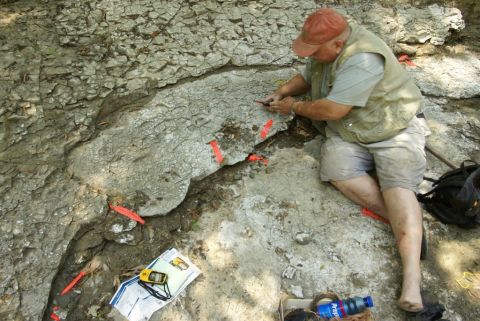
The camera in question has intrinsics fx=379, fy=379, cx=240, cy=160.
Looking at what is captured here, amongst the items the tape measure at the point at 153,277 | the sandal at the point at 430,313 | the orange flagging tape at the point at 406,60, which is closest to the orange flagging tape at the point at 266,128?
the tape measure at the point at 153,277

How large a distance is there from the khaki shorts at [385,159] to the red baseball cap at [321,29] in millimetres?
662

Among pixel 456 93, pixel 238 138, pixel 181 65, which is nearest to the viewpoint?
pixel 238 138

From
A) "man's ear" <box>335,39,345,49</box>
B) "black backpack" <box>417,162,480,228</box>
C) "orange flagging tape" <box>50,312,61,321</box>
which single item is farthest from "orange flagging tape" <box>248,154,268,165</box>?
"orange flagging tape" <box>50,312,61,321</box>

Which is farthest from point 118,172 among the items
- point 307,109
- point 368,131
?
point 368,131

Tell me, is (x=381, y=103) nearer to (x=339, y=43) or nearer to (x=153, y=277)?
(x=339, y=43)

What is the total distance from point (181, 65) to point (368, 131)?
60.2 inches

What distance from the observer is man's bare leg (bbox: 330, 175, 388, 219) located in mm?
2395

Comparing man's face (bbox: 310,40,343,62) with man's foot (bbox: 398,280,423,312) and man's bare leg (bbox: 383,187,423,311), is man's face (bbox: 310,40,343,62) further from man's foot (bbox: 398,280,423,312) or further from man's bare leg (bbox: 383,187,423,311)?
man's foot (bbox: 398,280,423,312)

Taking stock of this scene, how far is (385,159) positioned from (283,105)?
31.3 inches

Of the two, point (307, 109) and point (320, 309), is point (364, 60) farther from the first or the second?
point (320, 309)

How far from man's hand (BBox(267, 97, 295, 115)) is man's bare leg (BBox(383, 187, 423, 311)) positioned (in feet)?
2.88

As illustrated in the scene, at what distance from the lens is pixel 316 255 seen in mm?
2258

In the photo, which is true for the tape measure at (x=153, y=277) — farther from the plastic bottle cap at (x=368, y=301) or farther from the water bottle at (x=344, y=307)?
the plastic bottle cap at (x=368, y=301)

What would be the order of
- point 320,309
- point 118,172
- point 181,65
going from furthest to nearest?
point 181,65, point 118,172, point 320,309
